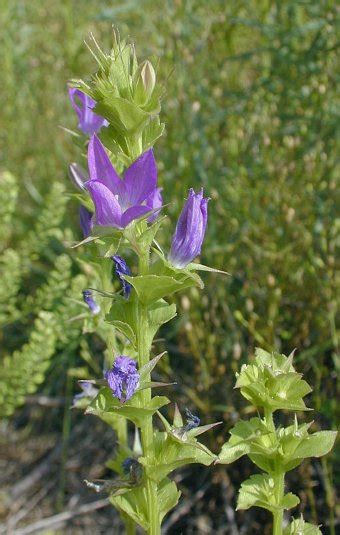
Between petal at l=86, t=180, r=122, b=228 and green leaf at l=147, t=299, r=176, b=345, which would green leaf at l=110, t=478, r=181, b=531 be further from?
petal at l=86, t=180, r=122, b=228

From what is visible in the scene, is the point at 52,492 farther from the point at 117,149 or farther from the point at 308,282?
the point at 117,149

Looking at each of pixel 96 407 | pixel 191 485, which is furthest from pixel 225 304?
pixel 96 407

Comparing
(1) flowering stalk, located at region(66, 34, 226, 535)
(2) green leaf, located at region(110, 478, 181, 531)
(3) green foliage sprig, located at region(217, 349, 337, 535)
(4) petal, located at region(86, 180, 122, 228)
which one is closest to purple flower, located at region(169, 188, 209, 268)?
(1) flowering stalk, located at region(66, 34, 226, 535)

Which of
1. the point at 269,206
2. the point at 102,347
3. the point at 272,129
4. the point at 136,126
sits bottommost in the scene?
the point at 102,347

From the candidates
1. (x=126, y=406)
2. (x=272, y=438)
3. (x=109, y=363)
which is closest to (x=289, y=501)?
(x=272, y=438)

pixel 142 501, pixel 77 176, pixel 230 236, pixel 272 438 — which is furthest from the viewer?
pixel 230 236

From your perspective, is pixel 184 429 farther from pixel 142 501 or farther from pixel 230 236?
pixel 230 236

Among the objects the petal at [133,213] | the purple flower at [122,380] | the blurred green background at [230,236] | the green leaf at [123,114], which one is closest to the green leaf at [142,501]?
the purple flower at [122,380]
